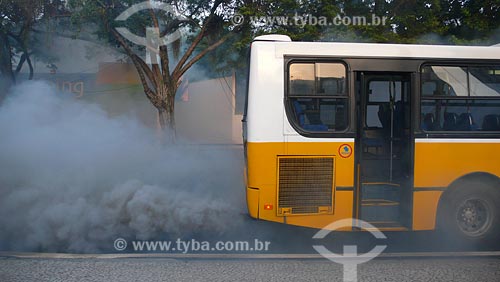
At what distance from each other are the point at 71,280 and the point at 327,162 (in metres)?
3.20

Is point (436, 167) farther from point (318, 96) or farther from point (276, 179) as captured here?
point (276, 179)

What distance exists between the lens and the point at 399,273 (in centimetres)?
485

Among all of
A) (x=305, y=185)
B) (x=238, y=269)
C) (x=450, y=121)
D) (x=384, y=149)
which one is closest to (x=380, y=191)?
(x=384, y=149)

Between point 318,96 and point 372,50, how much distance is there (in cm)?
92

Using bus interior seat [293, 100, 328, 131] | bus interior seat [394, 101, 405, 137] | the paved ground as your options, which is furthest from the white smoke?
bus interior seat [394, 101, 405, 137]

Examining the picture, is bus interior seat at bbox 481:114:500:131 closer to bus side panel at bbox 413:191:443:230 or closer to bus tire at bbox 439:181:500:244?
bus tire at bbox 439:181:500:244

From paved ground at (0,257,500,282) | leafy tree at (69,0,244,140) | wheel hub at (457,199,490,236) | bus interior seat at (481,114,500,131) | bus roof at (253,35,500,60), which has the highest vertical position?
leafy tree at (69,0,244,140)

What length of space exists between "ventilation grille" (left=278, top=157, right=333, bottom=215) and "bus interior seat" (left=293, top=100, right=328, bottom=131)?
380mm

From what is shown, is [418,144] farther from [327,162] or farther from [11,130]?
[11,130]

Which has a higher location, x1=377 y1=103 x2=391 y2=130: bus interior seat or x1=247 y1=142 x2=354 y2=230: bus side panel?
x1=377 y1=103 x2=391 y2=130: bus interior seat

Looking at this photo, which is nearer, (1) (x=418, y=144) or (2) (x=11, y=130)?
(1) (x=418, y=144)

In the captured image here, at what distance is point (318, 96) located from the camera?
570 centimetres

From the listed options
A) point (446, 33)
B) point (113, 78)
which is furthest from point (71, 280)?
point (113, 78)

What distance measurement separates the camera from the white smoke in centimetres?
634
